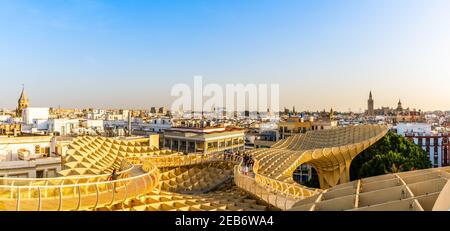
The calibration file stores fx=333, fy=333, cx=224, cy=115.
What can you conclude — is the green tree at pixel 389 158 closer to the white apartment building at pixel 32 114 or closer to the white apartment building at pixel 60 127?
the white apartment building at pixel 60 127

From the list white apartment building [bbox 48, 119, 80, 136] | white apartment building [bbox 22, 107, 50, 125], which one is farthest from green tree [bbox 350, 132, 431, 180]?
white apartment building [bbox 22, 107, 50, 125]

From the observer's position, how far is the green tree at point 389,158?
27.0 metres

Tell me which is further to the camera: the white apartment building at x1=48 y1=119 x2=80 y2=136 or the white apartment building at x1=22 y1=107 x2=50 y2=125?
the white apartment building at x1=22 y1=107 x2=50 y2=125

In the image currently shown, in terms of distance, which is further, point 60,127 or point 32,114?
point 32,114

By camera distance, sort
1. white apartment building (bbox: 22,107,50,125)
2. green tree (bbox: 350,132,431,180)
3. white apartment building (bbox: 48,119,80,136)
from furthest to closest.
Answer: white apartment building (bbox: 22,107,50,125) < white apartment building (bbox: 48,119,80,136) < green tree (bbox: 350,132,431,180)

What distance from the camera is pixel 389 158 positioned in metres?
27.4

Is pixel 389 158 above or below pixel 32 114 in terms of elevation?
below

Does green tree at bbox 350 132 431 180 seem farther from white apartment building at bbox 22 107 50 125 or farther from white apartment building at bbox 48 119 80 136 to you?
white apartment building at bbox 22 107 50 125

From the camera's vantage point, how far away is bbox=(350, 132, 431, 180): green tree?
27031 millimetres

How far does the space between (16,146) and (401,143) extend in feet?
105

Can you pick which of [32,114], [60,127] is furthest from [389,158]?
[32,114]

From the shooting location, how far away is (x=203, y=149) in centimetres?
4256

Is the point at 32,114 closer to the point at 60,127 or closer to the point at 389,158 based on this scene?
the point at 60,127
